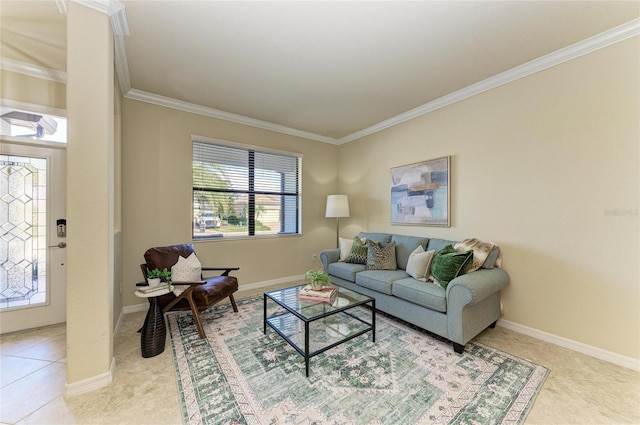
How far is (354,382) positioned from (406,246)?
191 centimetres

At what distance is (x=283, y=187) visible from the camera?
171 inches

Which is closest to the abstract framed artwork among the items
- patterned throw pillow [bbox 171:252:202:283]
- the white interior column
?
patterned throw pillow [bbox 171:252:202:283]

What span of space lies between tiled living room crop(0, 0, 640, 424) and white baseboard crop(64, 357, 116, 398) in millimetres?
11

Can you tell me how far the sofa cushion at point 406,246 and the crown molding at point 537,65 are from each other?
1.78m

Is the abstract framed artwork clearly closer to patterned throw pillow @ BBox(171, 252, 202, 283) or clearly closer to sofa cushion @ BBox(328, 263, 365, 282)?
sofa cushion @ BBox(328, 263, 365, 282)

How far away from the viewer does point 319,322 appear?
2547 millimetres

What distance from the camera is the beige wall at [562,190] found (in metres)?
2.00

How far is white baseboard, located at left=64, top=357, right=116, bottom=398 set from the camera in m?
1.64

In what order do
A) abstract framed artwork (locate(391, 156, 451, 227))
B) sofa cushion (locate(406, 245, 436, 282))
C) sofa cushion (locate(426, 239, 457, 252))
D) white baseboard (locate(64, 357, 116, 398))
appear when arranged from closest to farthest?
white baseboard (locate(64, 357, 116, 398)), sofa cushion (locate(406, 245, 436, 282)), sofa cushion (locate(426, 239, 457, 252)), abstract framed artwork (locate(391, 156, 451, 227))

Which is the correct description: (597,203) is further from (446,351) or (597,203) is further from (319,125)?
(319,125)

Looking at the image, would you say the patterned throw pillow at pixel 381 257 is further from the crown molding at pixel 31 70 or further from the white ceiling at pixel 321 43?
the crown molding at pixel 31 70

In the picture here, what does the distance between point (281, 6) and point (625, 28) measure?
273 cm

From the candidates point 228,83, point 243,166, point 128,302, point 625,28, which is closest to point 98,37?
point 228,83

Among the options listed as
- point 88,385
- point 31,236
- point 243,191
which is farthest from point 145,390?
point 243,191
